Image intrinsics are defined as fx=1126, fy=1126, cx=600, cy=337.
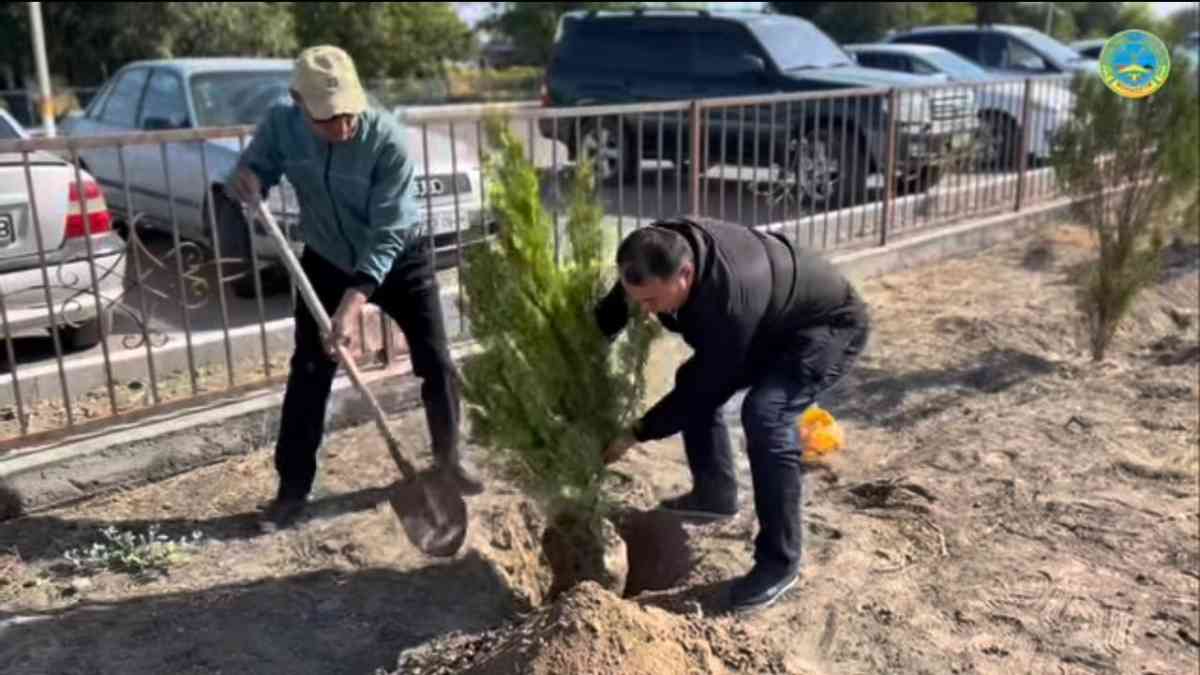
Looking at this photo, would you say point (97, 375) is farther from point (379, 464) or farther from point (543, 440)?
point (543, 440)

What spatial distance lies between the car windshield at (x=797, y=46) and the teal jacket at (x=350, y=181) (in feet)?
25.8

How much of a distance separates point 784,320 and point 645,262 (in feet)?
2.24

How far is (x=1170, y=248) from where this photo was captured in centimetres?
912

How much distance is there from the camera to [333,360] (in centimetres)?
394

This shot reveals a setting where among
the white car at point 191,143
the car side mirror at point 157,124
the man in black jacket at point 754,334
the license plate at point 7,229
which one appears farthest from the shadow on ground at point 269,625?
the car side mirror at point 157,124

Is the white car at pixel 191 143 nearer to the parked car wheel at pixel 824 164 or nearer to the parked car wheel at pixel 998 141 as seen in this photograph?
the parked car wheel at pixel 824 164

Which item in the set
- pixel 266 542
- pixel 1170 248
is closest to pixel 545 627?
pixel 266 542

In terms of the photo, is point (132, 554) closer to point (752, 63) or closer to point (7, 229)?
point (7, 229)

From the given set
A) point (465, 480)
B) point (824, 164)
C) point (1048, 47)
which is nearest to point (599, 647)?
point (465, 480)

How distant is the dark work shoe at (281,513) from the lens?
13.1ft

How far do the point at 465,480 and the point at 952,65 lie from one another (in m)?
11.2

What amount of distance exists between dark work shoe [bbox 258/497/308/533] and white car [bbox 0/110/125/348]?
101 centimetres

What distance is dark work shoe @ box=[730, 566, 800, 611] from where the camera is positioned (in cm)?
345

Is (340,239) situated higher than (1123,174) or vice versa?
(340,239)
